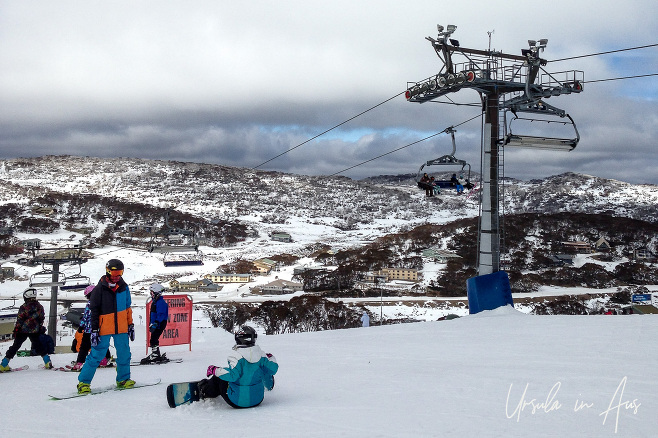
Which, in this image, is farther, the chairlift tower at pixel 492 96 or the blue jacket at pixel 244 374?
the chairlift tower at pixel 492 96

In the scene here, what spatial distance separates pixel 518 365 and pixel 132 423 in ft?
14.8

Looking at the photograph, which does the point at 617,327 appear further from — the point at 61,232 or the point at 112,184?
Result: the point at 112,184

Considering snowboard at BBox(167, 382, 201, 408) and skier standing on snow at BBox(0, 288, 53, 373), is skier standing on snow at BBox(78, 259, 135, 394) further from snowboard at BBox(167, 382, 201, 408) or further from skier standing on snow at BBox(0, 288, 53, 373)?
skier standing on snow at BBox(0, 288, 53, 373)

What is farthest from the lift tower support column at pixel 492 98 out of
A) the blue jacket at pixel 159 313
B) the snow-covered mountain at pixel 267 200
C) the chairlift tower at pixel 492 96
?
the snow-covered mountain at pixel 267 200

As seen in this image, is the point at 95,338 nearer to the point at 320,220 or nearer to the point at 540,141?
the point at 540,141

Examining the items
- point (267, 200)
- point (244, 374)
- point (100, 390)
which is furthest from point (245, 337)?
point (267, 200)

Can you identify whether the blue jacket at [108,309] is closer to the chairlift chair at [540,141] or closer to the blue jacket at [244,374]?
the blue jacket at [244,374]

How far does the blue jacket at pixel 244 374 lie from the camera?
4.68 m

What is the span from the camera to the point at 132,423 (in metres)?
4.33

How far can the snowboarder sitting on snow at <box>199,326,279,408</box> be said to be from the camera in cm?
469

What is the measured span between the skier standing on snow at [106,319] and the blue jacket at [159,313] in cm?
253

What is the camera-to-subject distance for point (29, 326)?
7879mm

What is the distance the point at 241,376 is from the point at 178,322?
5.38 metres

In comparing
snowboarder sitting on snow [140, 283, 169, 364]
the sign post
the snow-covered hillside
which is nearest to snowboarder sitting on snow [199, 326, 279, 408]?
the snow-covered hillside
